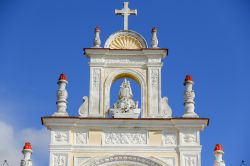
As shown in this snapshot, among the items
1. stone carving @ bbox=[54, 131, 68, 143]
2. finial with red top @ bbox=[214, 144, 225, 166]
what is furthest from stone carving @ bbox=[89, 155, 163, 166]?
finial with red top @ bbox=[214, 144, 225, 166]

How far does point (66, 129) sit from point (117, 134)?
1569 millimetres

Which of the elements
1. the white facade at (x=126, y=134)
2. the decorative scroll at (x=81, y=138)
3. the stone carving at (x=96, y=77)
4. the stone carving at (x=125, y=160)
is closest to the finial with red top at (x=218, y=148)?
the white facade at (x=126, y=134)

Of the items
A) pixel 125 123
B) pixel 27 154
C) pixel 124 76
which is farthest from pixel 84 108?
pixel 27 154

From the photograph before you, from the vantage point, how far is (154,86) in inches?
872

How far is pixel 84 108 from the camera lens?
21594mm

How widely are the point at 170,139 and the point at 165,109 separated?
44.1 inches

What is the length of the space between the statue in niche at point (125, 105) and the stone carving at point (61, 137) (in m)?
1.64

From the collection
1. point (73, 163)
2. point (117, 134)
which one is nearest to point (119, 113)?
point (117, 134)

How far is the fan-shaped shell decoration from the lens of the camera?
901 inches

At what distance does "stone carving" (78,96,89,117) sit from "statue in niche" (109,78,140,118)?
0.77 m

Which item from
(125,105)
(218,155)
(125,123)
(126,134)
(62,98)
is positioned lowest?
(218,155)

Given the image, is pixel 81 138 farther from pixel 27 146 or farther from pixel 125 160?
pixel 27 146

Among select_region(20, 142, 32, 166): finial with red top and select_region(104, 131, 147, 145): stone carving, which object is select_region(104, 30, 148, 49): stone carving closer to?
select_region(104, 131, 147, 145): stone carving

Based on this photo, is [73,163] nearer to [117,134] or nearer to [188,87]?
[117,134]
